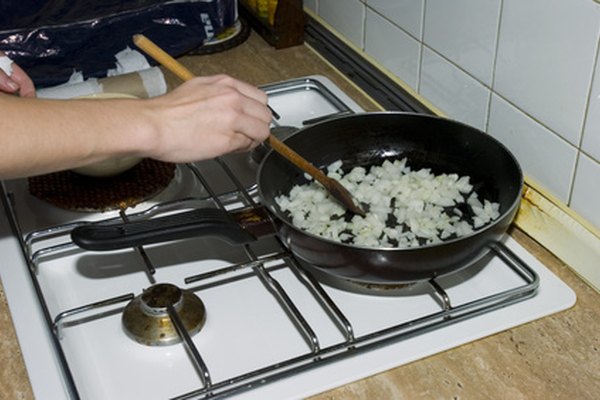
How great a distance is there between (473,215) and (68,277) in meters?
0.51

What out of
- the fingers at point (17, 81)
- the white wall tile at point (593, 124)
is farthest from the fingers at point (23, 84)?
the white wall tile at point (593, 124)

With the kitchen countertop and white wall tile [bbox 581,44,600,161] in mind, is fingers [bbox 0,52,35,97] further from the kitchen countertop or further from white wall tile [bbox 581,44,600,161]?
white wall tile [bbox 581,44,600,161]

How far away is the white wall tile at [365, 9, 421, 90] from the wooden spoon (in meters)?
0.34

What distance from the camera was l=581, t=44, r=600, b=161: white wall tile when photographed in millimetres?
976

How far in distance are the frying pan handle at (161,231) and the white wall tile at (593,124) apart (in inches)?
16.1

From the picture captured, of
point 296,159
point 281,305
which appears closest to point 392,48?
point 296,159

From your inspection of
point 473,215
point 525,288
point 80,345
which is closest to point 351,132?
point 473,215

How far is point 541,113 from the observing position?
108 centimetres

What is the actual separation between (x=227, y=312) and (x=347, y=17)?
26.9 inches

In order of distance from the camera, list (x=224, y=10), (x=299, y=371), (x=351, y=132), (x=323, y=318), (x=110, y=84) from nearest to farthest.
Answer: (x=299, y=371), (x=323, y=318), (x=351, y=132), (x=110, y=84), (x=224, y=10)

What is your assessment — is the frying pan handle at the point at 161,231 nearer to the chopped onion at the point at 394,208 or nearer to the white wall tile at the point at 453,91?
the chopped onion at the point at 394,208

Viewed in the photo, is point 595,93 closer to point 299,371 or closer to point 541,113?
point 541,113

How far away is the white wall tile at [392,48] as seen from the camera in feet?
4.38

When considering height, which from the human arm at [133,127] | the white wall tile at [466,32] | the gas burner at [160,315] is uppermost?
the human arm at [133,127]
